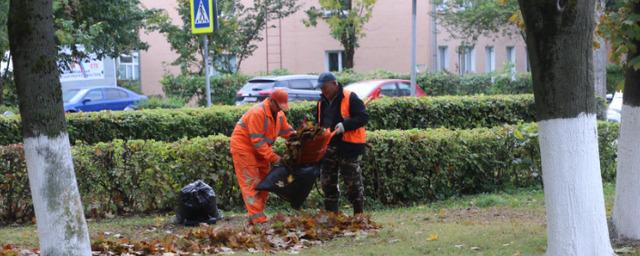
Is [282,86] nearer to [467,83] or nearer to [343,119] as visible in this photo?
[467,83]

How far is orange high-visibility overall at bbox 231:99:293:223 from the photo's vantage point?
9.51m

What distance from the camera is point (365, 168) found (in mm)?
11633

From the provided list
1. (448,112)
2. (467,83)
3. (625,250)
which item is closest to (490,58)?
(467,83)

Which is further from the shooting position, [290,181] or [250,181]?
[250,181]

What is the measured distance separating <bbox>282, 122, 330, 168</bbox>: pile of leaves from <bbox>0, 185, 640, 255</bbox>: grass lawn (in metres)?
1.04

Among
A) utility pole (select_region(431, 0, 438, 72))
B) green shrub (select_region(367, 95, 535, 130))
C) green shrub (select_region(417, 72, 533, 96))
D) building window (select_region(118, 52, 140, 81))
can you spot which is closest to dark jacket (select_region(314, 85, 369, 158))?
green shrub (select_region(367, 95, 535, 130))

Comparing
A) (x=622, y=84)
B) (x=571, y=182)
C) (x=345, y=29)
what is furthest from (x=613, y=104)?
(x=571, y=182)

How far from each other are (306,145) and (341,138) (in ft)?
1.53

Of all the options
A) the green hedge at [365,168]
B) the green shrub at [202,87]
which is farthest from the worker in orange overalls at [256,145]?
the green shrub at [202,87]

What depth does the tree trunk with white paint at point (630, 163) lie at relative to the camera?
7734 millimetres

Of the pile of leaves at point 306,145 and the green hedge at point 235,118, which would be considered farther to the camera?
the green hedge at point 235,118

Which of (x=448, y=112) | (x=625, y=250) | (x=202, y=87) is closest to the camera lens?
(x=625, y=250)

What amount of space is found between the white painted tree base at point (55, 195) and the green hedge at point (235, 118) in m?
6.41

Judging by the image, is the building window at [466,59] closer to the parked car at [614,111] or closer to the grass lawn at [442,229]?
the parked car at [614,111]
